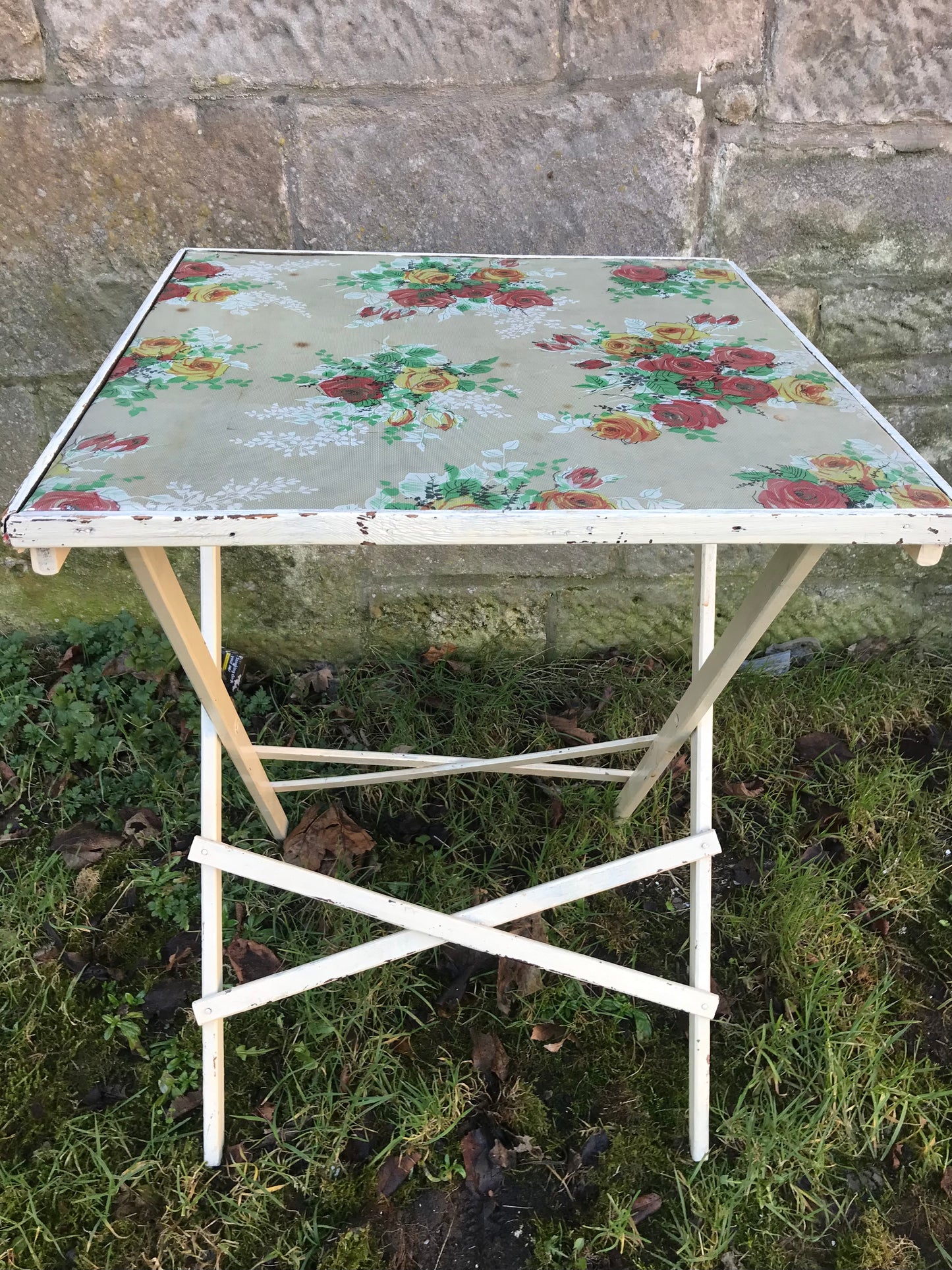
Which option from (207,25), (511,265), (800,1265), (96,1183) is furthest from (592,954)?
(207,25)

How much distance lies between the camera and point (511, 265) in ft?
5.38

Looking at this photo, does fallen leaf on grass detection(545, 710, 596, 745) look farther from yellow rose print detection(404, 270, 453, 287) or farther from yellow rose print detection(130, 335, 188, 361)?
yellow rose print detection(130, 335, 188, 361)

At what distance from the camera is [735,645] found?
1.34m

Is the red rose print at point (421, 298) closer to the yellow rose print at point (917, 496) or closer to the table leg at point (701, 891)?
the table leg at point (701, 891)

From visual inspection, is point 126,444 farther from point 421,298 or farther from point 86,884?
point 86,884

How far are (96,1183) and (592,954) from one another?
1.08 m

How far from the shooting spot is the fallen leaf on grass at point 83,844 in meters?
2.05

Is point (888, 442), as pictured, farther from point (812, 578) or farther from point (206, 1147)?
point (206, 1147)

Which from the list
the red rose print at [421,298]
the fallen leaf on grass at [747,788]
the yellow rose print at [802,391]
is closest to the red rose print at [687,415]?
the yellow rose print at [802,391]

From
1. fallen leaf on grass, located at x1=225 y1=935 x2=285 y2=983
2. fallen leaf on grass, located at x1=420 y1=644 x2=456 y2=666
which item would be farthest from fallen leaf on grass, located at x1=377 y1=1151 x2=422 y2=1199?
fallen leaf on grass, located at x1=420 y1=644 x2=456 y2=666

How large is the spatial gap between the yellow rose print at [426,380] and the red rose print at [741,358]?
41 cm

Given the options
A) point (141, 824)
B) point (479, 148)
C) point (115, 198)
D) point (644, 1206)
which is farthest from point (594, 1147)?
point (115, 198)

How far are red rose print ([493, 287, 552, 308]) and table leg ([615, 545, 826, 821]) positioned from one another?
61cm

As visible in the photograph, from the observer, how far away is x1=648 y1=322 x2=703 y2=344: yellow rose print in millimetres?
1355
